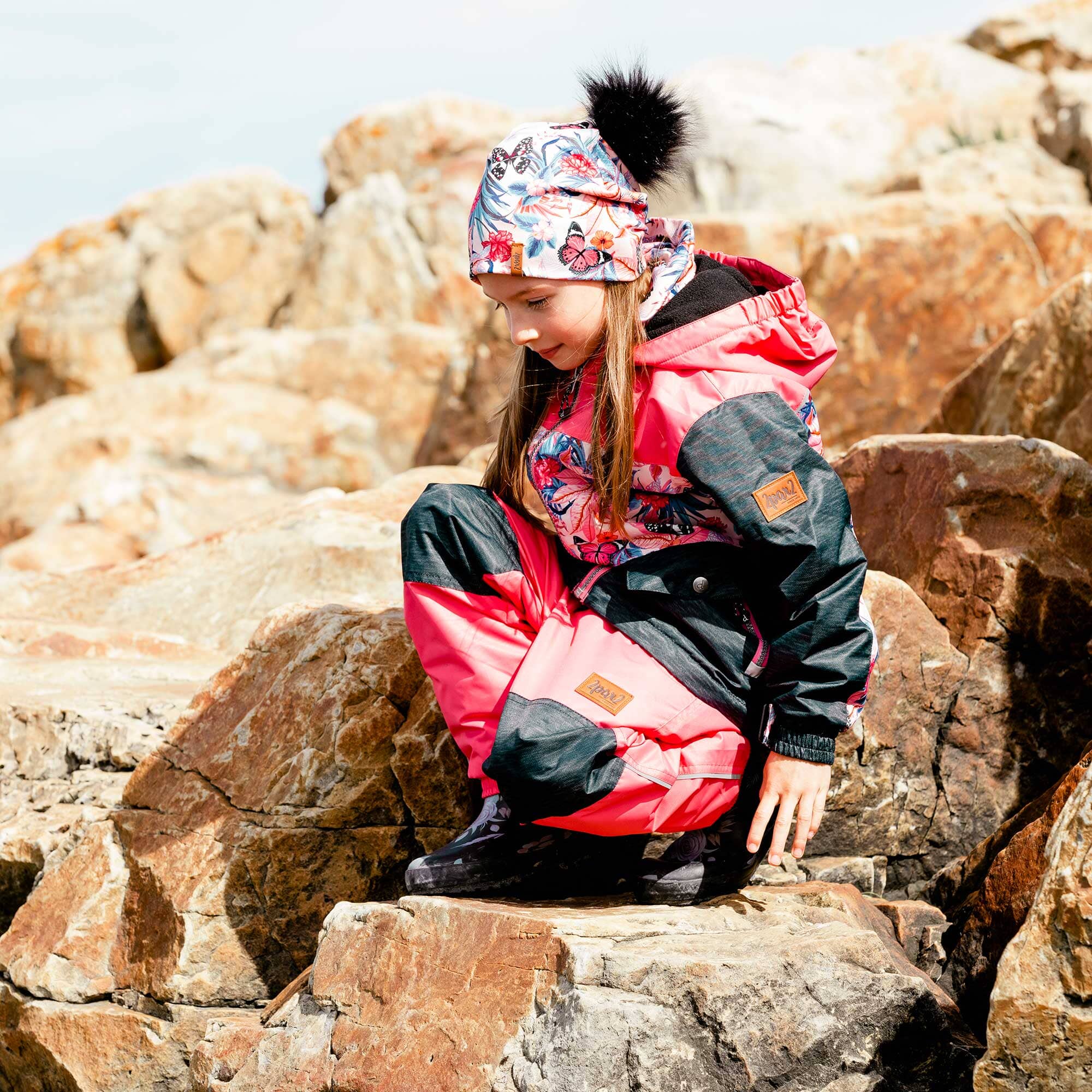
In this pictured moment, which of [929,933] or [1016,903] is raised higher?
[1016,903]

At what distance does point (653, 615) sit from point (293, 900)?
105 centimetres

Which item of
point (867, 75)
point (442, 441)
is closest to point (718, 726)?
point (442, 441)

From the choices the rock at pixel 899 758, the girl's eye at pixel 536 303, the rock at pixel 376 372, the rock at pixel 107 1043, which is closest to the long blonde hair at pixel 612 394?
the girl's eye at pixel 536 303

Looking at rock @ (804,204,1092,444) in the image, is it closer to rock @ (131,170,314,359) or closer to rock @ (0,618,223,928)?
rock @ (0,618,223,928)

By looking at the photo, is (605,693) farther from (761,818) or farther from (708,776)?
(761,818)

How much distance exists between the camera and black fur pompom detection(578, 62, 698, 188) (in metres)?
2.45

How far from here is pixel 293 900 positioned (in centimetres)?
275

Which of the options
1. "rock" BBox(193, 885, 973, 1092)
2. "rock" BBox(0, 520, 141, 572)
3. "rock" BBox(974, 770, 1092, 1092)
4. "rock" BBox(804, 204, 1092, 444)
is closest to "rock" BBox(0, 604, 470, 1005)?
"rock" BBox(193, 885, 973, 1092)

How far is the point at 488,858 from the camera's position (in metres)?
2.39

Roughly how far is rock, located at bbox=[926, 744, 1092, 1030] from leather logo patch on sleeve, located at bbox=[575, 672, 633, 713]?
2.49 ft

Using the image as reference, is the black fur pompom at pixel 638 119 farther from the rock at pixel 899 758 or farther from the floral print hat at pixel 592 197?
the rock at pixel 899 758

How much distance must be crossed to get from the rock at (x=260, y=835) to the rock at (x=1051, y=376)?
2374mm

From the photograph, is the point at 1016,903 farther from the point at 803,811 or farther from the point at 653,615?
the point at 653,615

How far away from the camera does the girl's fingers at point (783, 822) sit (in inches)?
87.2
